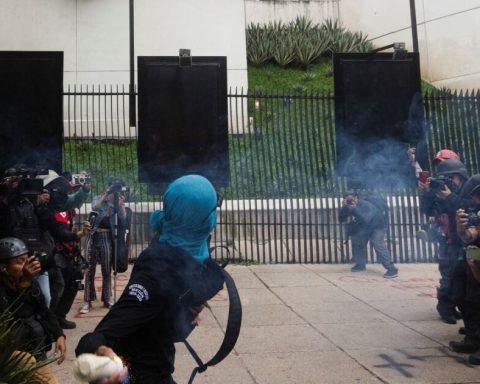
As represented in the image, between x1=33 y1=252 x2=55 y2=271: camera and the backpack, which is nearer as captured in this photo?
x1=33 y1=252 x2=55 y2=271: camera

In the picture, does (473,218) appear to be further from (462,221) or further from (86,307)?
(86,307)

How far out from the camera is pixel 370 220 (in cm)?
833

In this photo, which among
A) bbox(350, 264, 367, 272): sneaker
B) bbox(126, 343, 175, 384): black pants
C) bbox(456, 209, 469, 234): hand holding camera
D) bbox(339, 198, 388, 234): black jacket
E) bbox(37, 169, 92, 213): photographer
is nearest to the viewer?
bbox(126, 343, 175, 384): black pants

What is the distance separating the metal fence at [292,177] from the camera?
9320 millimetres

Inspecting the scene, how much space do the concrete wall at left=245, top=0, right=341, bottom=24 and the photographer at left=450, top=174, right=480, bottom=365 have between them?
17.7 metres

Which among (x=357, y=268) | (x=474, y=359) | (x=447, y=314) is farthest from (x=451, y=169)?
(x=357, y=268)

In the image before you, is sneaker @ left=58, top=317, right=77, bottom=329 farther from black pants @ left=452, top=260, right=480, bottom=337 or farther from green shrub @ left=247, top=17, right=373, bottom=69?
green shrub @ left=247, top=17, right=373, bottom=69

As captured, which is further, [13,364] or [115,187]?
[115,187]

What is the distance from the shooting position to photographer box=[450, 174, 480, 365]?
171 inches

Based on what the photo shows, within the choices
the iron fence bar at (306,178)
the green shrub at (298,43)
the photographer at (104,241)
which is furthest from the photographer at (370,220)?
the green shrub at (298,43)

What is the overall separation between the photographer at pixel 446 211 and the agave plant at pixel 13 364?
377 cm

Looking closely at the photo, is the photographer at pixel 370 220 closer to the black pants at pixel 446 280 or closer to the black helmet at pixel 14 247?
the black pants at pixel 446 280

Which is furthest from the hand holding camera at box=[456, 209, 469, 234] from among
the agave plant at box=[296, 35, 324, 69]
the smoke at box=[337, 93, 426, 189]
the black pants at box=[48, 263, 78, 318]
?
the agave plant at box=[296, 35, 324, 69]

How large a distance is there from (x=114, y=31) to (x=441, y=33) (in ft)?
32.8
